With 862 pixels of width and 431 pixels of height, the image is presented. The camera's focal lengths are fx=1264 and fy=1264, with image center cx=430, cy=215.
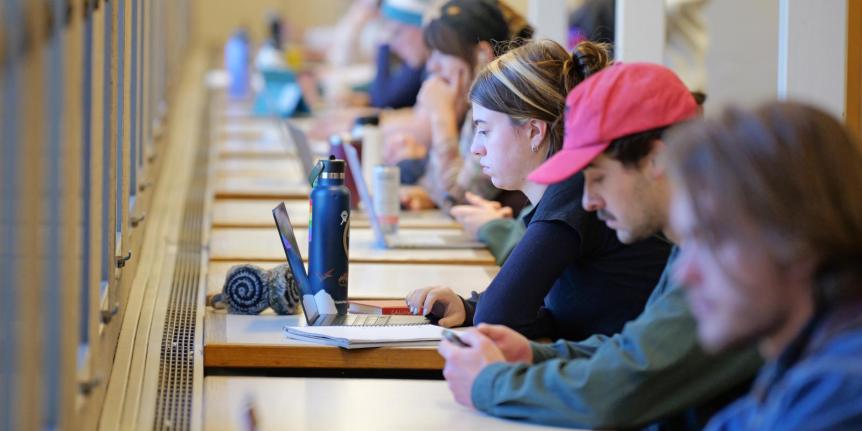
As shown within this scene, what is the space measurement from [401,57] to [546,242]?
3.28m

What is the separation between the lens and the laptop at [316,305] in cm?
210

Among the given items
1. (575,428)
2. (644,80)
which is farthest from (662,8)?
(575,428)

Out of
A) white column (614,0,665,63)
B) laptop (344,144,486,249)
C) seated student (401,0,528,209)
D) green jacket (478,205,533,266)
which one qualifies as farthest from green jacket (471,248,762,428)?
seated student (401,0,528,209)

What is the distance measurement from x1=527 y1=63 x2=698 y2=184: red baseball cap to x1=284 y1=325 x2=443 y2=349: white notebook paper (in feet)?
1.50

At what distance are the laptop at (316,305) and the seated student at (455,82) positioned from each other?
1261 mm

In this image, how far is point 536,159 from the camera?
7.55 ft

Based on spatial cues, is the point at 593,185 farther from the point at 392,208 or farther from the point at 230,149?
the point at 230,149

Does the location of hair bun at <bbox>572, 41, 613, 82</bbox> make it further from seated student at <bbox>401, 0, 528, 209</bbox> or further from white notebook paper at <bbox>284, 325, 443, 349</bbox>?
seated student at <bbox>401, 0, 528, 209</bbox>

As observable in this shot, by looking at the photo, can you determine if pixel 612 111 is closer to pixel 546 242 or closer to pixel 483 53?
pixel 546 242

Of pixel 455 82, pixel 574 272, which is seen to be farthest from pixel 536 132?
pixel 455 82

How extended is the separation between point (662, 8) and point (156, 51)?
70.7 inches

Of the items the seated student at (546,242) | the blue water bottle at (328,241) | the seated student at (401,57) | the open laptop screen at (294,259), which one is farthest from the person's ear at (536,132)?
the seated student at (401,57)

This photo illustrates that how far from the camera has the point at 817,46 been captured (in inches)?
107

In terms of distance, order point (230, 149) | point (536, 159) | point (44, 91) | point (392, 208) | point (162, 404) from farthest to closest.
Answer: point (230, 149), point (392, 208), point (536, 159), point (162, 404), point (44, 91)
